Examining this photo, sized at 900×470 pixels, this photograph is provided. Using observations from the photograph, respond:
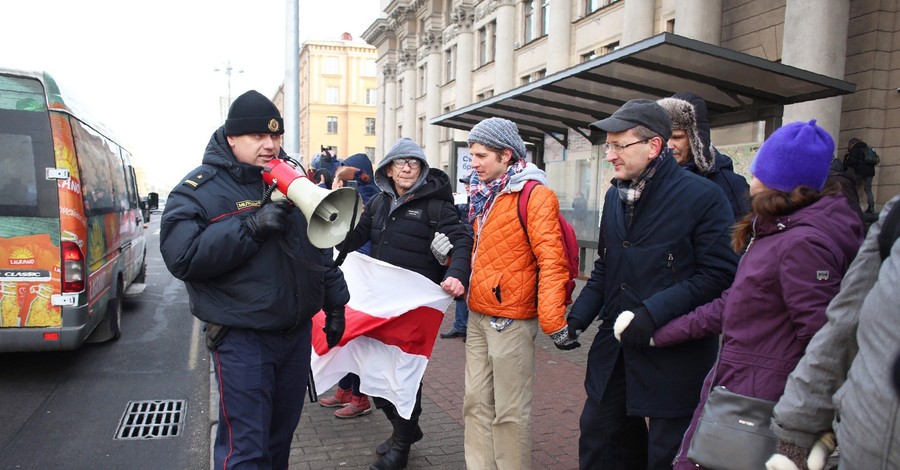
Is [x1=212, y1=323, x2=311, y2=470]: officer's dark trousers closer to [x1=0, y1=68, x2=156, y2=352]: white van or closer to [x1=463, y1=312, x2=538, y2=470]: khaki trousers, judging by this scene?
[x1=463, y1=312, x2=538, y2=470]: khaki trousers

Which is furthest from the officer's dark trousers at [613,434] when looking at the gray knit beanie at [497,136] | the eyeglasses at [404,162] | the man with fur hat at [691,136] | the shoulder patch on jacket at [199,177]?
the shoulder patch on jacket at [199,177]

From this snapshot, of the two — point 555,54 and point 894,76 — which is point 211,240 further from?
point 555,54

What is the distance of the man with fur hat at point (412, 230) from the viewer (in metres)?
4.05

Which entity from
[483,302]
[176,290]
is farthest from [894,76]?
[176,290]

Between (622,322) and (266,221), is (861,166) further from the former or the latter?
(266,221)

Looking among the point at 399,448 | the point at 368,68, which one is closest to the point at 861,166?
the point at 399,448

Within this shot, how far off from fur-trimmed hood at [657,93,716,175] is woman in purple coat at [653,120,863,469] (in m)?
1.04

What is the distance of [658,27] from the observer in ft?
49.0

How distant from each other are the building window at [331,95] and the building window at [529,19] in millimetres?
54198

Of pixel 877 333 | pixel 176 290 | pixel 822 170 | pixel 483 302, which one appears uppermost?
pixel 822 170

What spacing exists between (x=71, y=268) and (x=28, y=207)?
Answer: 2.13 ft

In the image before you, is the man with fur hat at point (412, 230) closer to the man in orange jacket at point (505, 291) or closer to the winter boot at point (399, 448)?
the winter boot at point (399, 448)

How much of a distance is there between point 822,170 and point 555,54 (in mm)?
18295

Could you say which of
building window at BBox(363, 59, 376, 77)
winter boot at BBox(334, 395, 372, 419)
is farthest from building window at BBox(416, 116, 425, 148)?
building window at BBox(363, 59, 376, 77)
